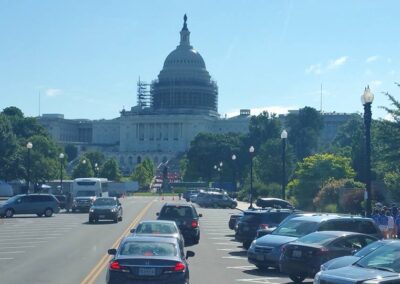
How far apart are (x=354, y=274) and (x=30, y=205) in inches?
1631

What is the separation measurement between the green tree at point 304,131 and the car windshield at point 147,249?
432ft

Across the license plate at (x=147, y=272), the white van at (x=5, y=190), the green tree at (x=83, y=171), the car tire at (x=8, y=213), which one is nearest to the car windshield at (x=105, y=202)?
the car tire at (x=8, y=213)

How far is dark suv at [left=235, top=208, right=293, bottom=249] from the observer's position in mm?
29281

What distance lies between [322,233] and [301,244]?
1012 mm

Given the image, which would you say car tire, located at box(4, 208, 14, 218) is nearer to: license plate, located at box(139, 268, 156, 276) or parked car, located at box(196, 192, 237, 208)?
parked car, located at box(196, 192, 237, 208)

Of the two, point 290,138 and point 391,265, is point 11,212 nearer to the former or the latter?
point 391,265

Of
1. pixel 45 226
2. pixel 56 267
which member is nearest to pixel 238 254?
pixel 56 267

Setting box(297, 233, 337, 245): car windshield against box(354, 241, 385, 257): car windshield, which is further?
box(297, 233, 337, 245): car windshield

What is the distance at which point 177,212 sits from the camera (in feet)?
106

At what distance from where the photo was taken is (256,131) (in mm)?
140500

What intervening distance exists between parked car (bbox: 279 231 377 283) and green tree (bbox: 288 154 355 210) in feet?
127

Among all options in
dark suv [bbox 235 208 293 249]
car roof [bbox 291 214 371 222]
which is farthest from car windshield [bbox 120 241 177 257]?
dark suv [bbox 235 208 293 249]

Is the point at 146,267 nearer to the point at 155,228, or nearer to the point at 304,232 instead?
the point at 155,228

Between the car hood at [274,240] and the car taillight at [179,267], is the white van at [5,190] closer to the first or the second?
the car hood at [274,240]
